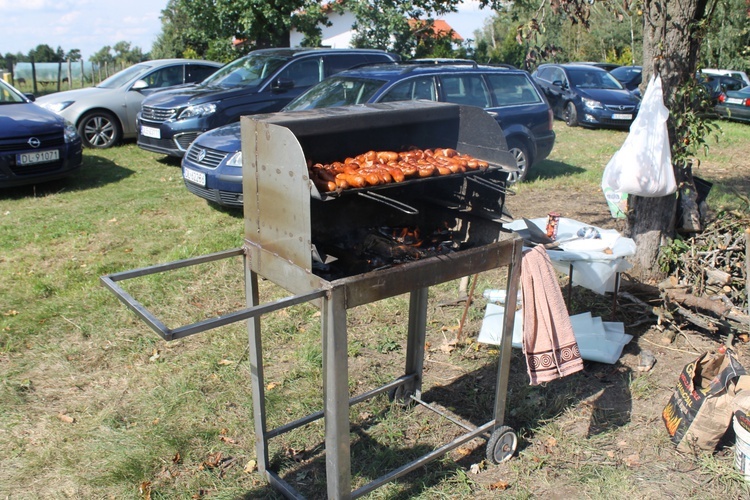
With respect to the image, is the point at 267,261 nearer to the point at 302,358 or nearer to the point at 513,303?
the point at 513,303

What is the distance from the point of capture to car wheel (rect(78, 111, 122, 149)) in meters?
11.0

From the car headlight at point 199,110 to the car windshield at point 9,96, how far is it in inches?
89.0

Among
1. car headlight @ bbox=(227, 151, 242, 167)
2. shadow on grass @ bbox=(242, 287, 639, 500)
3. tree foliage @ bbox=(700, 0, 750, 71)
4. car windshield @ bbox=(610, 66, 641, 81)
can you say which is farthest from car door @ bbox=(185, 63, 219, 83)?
tree foliage @ bbox=(700, 0, 750, 71)

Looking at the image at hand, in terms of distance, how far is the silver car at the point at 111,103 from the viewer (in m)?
10.9

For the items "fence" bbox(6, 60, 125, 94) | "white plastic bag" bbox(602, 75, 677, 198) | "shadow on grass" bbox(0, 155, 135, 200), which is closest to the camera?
"white plastic bag" bbox(602, 75, 677, 198)

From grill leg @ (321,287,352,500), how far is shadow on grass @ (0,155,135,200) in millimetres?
7344

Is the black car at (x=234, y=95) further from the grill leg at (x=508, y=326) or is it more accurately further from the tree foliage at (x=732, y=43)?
the tree foliage at (x=732, y=43)

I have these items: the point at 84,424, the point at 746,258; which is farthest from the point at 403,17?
the point at 84,424

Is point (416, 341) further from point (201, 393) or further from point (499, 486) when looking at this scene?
point (201, 393)

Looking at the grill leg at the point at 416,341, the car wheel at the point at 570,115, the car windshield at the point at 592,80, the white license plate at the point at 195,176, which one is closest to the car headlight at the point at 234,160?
the white license plate at the point at 195,176

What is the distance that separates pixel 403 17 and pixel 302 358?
54.1 feet

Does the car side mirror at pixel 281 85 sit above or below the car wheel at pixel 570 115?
above

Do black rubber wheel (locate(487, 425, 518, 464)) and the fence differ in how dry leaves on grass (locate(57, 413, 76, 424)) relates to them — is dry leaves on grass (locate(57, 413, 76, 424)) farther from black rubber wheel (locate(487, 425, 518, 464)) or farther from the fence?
the fence

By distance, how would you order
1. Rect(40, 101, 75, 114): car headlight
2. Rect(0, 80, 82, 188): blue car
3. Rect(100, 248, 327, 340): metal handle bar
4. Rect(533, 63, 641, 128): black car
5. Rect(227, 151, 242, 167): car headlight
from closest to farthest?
Rect(100, 248, 327, 340): metal handle bar < Rect(227, 151, 242, 167): car headlight < Rect(0, 80, 82, 188): blue car < Rect(40, 101, 75, 114): car headlight < Rect(533, 63, 641, 128): black car
